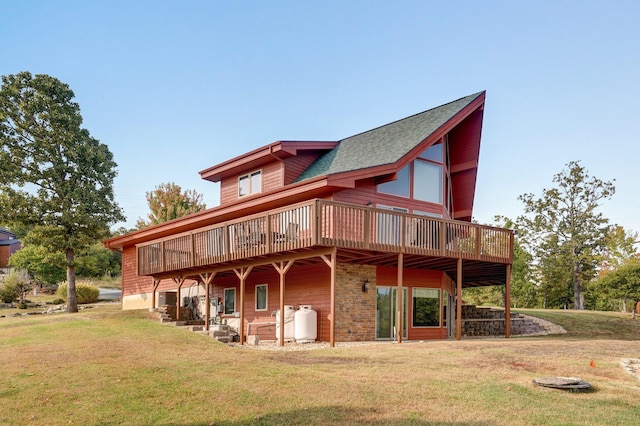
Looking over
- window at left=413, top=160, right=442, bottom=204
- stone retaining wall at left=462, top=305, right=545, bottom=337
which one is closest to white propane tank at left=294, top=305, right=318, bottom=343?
window at left=413, top=160, right=442, bottom=204

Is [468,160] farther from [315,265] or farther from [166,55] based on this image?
[166,55]

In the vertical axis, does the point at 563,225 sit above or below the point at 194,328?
above

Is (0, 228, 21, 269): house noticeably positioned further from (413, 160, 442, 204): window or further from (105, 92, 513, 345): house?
(413, 160, 442, 204): window

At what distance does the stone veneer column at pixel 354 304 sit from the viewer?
18000mm

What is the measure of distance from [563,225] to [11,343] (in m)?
31.2

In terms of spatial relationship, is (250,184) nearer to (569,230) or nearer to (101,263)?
(569,230)

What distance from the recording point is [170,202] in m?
39.2

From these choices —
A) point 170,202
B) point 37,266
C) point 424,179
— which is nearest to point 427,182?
point 424,179

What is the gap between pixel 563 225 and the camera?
35938 mm

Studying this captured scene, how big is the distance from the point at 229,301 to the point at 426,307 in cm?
799

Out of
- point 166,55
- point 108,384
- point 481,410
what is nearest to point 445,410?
point 481,410

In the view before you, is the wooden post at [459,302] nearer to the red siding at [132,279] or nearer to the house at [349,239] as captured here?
the house at [349,239]

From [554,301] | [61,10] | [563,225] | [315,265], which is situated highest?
[61,10]

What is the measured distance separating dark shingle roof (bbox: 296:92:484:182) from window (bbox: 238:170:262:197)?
1958mm
